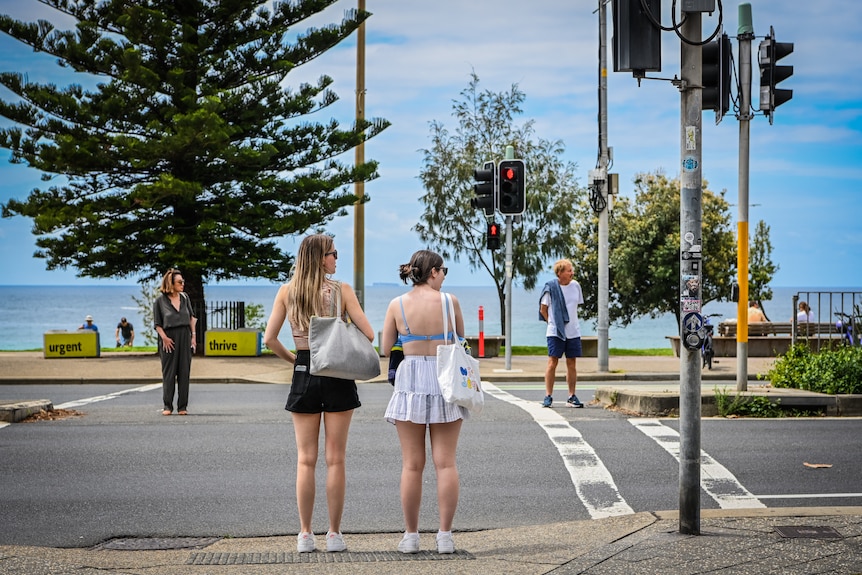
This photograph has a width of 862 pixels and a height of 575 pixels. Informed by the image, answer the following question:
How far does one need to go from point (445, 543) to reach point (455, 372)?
3.27 feet

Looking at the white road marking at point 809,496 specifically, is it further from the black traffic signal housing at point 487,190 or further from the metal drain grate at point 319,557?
the black traffic signal housing at point 487,190

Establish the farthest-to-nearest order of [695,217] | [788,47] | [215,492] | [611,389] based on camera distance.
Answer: [611,389] → [788,47] → [215,492] → [695,217]

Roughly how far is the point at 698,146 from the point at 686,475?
198 centimetres

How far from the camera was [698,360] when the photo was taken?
20.6 ft

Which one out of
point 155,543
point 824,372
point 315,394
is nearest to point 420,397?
point 315,394

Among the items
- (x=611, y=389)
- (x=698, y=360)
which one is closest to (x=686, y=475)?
(x=698, y=360)

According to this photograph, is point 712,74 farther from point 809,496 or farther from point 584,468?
point 584,468

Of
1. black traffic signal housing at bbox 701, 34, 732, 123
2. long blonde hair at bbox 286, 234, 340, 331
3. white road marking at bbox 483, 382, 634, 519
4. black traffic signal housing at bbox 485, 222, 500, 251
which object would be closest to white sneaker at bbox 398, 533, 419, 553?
long blonde hair at bbox 286, 234, 340, 331

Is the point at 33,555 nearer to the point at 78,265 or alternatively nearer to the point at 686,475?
the point at 686,475

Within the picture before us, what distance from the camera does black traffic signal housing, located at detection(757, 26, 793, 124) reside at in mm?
12312

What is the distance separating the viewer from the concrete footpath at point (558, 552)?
5531mm

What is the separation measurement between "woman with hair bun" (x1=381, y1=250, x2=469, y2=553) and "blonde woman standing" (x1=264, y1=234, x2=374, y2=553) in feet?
0.84

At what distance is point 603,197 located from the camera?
1991 cm

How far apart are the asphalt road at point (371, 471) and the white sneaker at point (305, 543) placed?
0.99m
